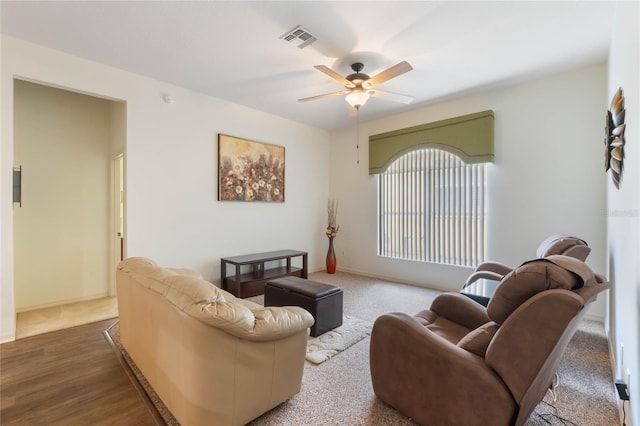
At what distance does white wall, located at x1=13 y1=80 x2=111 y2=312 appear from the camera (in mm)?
3562

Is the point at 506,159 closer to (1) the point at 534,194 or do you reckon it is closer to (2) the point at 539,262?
(1) the point at 534,194

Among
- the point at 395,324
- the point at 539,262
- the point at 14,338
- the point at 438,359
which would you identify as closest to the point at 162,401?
the point at 395,324

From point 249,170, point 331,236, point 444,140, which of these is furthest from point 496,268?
point 249,170

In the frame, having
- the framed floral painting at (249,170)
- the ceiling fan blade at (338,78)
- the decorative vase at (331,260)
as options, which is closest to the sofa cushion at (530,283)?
the ceiling fan blade at (338,78)

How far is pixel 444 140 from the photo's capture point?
14.4 ft

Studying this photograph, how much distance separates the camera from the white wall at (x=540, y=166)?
10.8ft

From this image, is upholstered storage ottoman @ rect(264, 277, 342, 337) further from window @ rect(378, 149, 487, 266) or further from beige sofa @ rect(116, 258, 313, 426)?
window @ rect(378, 149, 487, 266)

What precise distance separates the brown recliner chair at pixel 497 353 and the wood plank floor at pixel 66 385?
155 cm

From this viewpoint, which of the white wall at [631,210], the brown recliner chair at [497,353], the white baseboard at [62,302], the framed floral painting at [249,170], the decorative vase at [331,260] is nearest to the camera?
the brown recliner chair at [497,353]

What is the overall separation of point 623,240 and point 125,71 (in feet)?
16.7

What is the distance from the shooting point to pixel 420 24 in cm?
254

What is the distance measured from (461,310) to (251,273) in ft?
10.8

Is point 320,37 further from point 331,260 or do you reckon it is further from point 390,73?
point 331,260

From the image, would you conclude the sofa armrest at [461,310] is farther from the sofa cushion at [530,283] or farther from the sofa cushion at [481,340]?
the sofa cushion at [530,283]
